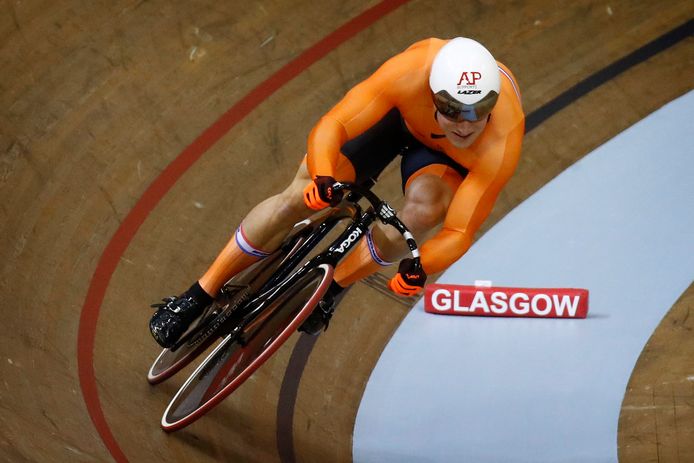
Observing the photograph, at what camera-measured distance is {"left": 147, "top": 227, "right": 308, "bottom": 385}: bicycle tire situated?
171 inches

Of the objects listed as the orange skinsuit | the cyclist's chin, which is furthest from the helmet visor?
the orange skinsuit

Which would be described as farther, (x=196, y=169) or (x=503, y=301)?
(x=196, y=169)

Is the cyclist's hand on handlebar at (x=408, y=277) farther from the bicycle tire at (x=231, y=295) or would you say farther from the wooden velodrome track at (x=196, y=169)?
the wooden velodrome track at (x=196, y=169)

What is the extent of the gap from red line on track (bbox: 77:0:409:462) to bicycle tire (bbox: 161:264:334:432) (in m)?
0.31

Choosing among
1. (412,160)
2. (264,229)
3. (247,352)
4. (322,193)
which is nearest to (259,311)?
(247,352)

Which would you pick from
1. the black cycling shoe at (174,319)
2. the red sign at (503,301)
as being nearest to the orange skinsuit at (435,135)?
the black cycling shoe at (174,319)

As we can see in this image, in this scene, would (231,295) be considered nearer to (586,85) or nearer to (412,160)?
(412,160)

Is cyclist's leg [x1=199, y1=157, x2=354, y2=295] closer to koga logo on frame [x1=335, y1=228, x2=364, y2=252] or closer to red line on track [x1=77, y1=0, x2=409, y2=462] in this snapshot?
koga logo on frame [x1=335, y1=228, x2=364, y2=252]

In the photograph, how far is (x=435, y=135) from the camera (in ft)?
13.4

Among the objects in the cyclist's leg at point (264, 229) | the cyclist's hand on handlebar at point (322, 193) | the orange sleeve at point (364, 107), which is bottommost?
the cyclist's leg at point (264, 229)

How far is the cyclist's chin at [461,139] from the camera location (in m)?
3.86

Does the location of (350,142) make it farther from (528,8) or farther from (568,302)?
(528,8)

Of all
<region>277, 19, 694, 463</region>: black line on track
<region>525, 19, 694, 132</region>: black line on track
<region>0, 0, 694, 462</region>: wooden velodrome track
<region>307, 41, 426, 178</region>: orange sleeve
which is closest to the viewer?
<region>307, 41, 426, 178</region>: orange sleeve

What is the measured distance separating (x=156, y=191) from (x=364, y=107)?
1.77 meters
